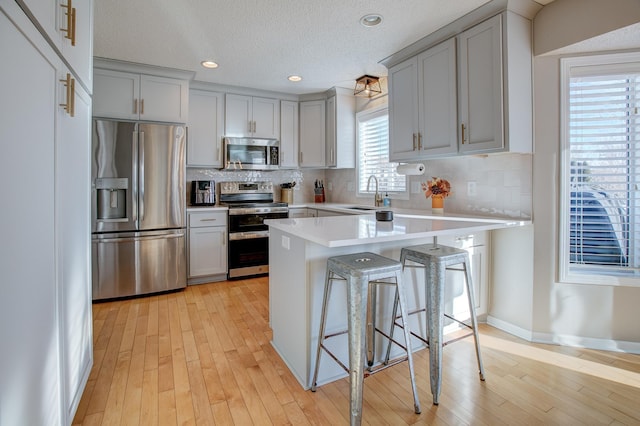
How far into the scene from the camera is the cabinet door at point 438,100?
258 centimetres

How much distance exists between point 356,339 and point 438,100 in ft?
6.89

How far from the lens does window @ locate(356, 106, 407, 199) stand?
387 cm

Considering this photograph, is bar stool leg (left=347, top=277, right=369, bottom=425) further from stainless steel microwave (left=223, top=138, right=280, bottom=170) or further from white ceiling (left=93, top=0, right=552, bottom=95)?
stainless steel microwave (left=223, top=138, right=280, bottom=170)

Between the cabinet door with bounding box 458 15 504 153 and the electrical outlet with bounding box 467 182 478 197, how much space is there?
47cm

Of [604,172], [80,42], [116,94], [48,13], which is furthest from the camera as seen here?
[116,94]

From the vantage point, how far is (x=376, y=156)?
4.15 m

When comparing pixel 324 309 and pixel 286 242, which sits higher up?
pixel 286 242

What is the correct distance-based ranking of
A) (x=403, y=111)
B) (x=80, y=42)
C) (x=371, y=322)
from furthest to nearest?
(x=403, y=111)
(x=371, y=322)
(x=80, y=42)

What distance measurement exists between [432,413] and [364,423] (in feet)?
1.17

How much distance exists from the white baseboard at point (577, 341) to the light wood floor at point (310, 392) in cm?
5

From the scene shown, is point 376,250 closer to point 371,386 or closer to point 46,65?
point 371,386

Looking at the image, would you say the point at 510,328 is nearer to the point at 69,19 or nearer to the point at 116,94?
the point at 69,19

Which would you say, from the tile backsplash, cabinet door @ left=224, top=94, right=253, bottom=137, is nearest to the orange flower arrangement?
the tile backsplash

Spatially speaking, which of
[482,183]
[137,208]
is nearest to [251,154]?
[137,208]
